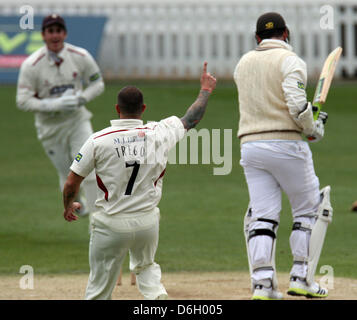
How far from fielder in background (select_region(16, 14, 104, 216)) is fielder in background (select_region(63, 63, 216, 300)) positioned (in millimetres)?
3640

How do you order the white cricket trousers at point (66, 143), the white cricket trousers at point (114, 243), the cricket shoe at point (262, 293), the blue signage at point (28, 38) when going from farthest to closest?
the blue signage at point (28, 38)
the white cricket trousers at point (66, 143)
the cricket shoe at point (262, 293)
the white cricket trousers at point (114, 243)

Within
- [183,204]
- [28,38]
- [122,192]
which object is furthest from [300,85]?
[28,38]

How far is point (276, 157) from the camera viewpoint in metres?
7.05

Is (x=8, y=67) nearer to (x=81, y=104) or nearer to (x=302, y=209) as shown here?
(x=81, y=104)

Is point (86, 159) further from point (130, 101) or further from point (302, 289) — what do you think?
point (302, 289)

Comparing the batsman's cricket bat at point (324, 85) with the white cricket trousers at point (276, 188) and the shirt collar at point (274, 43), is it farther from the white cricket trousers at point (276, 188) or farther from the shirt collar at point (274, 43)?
the shirt collar at point (274, 43)

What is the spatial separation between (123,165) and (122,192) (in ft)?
0.63

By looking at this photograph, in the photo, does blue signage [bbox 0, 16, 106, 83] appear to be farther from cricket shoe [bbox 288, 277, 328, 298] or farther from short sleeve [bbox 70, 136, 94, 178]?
short sleeve [bbox 70, 136, 94, 178]

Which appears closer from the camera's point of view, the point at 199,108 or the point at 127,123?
the point at 127,123

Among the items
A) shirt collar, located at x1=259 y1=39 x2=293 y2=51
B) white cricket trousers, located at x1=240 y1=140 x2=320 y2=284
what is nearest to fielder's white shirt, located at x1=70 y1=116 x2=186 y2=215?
white cricket trousers, located at x1=240 y1=140 x2=320 y2=284

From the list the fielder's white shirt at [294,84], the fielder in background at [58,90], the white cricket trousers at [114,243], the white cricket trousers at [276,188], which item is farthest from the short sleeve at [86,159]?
the fielder in background at [58,90]

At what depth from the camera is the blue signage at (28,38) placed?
22172 millimetres

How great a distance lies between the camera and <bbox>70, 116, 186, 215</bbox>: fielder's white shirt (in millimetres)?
6152
